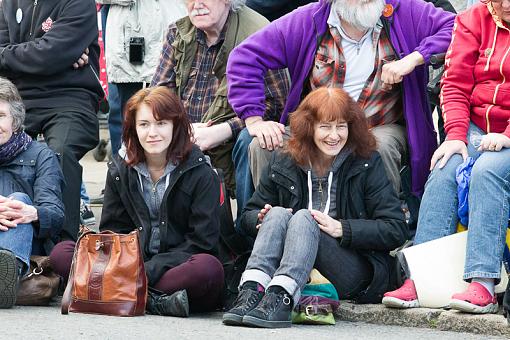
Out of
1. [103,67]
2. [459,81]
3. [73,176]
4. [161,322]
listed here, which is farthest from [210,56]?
[103,67]

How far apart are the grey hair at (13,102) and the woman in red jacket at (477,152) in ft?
7.40

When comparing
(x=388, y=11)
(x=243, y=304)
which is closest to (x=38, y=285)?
(x=243, y=304)

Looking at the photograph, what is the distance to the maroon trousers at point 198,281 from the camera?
18.8 feet

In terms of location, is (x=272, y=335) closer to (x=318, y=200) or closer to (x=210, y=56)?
(x=318, y=200)

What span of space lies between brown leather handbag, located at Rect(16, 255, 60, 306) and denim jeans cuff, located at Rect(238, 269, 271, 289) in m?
1.10

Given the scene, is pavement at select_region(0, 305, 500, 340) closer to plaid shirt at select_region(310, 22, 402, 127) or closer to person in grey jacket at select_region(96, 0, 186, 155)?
plaid shirt at select_region(310, 22, 402, 127)

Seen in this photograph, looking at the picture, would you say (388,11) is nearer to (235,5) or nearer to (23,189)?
(235,5)

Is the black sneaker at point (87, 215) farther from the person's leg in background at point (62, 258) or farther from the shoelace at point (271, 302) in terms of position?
the shoelace at point (271, 302)

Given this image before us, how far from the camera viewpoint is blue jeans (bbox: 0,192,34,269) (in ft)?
19.6

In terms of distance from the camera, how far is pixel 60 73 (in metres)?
7.36

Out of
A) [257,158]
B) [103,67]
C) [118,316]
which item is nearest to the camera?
[118,316]

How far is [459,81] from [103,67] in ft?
16.6

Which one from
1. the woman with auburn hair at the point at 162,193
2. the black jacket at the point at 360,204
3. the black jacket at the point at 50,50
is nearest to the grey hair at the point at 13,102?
the woman with auburn hair at the point at 162,193

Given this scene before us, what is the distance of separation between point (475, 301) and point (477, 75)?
1.33 m
